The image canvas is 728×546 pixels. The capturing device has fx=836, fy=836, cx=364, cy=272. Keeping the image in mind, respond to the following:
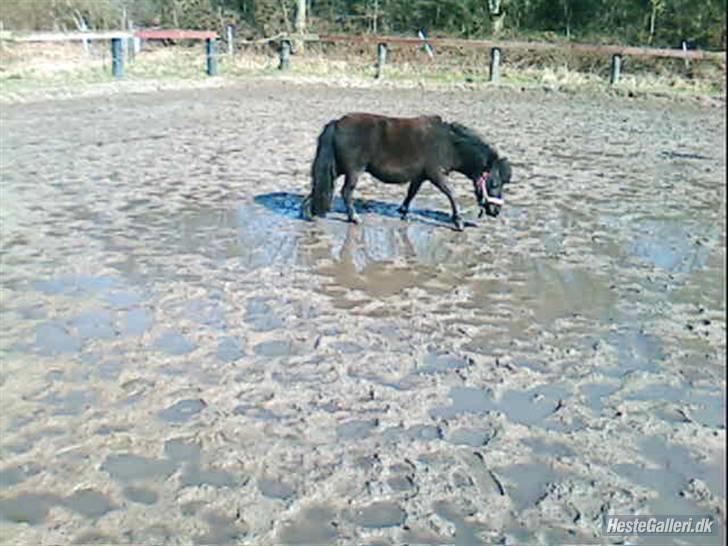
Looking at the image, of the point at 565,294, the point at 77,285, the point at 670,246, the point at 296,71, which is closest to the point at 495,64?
the point at 296,71

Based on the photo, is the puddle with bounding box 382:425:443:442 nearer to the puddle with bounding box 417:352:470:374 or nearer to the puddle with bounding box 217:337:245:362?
the puddle with bounding box 417:352:470:374

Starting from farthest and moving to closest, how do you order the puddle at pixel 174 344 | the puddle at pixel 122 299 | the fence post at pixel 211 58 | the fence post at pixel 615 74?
1. the fence post at pixel 211 58
2. the fence post at pixel 615 74
3. the puddle at pixel 122 299
4. the puddle at pixel 174 344

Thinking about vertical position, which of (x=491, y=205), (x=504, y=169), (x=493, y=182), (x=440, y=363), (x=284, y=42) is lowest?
(x=440, y=363)

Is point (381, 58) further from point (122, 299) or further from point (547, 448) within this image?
point (547, 448)

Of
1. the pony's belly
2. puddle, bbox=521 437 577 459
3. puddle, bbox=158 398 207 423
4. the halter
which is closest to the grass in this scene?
the pony's belly

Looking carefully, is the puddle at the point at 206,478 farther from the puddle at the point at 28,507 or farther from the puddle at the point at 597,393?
the puddle at the point at 597,393

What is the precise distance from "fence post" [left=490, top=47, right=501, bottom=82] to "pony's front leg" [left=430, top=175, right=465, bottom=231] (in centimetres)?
1415

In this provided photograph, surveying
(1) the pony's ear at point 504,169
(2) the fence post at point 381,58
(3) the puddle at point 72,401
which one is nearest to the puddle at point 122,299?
(3) the puddle at point 72,401

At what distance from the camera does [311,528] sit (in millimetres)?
3139

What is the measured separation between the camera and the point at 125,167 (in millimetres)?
10148

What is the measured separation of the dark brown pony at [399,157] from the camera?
24.6ft

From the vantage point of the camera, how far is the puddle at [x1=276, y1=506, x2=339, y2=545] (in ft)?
10.1

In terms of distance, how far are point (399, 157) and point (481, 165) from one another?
0.81m

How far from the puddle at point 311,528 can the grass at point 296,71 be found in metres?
14.4
